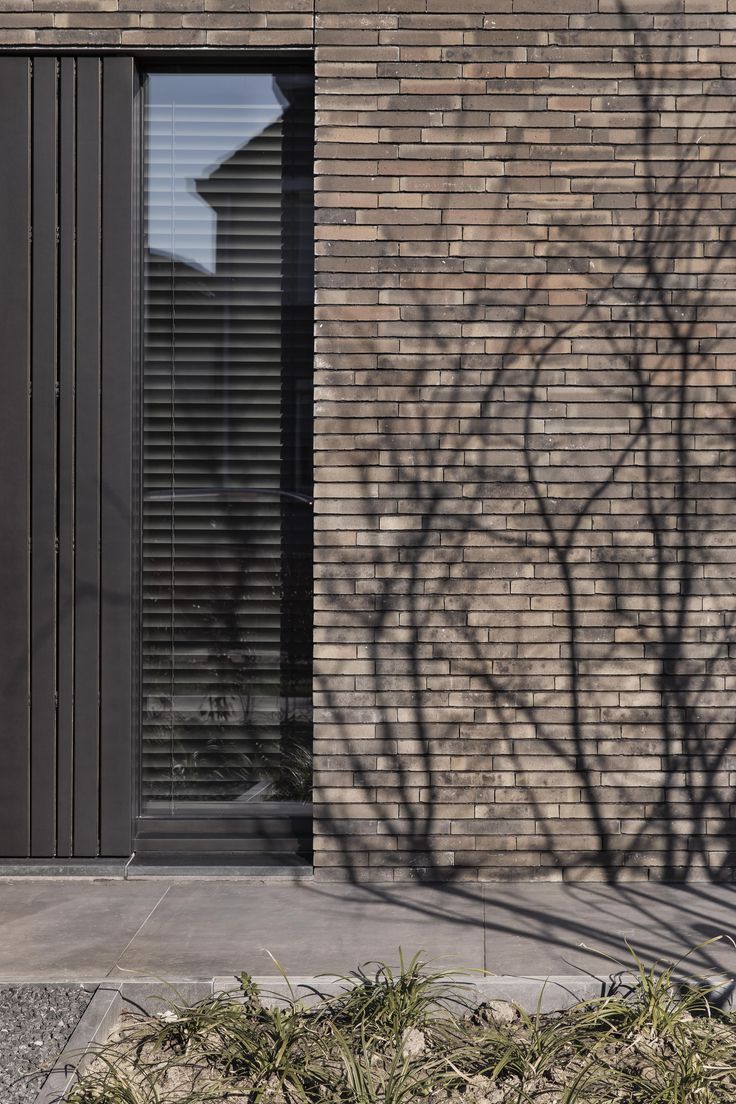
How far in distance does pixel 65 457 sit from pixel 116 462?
258 millimetres

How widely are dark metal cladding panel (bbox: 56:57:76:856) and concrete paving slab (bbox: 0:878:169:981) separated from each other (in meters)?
0.30

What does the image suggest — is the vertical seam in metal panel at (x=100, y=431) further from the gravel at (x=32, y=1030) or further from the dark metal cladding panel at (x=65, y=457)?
the gravel at (x=32, y=1030)

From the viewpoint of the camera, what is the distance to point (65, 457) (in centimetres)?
532

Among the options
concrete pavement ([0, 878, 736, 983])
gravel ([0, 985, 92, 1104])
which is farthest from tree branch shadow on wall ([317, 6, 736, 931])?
gravel ([0, 985, 92, 1104])

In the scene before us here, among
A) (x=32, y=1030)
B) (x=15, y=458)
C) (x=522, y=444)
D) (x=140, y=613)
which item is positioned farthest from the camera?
(x=140, y=613)

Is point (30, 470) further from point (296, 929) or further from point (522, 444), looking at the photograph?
point (296, 929)

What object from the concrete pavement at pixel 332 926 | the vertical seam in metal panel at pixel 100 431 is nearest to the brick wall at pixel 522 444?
the concrete pavement at pixel 332 926

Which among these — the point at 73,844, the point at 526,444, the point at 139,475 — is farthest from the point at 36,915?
the point at 526,444

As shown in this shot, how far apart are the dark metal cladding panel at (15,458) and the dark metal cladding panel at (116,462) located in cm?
38

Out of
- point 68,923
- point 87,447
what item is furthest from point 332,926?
point 87,447

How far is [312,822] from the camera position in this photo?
5.34 metres

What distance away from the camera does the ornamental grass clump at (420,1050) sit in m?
3.16

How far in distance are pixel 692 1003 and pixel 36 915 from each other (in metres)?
2.80

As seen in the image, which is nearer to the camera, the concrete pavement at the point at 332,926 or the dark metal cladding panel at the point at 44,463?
the concrete pavement at the point at 332,926
